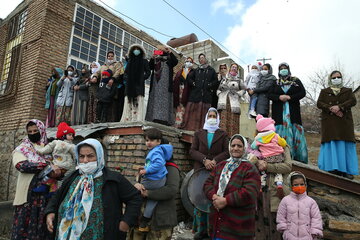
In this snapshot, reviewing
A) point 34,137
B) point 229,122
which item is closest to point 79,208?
point 34,137

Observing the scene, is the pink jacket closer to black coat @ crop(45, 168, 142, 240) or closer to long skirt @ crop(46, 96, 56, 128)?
black coat @ crop(45, 168, 142, 240)

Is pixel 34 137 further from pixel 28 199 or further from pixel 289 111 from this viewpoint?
pixel 289 111

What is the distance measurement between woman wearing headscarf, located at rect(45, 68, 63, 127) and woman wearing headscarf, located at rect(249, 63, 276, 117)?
542cm

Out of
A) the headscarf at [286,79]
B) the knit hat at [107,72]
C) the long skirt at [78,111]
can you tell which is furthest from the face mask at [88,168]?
the long skirt at [78,111]

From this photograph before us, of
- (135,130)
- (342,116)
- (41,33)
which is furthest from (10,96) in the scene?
(342,116)

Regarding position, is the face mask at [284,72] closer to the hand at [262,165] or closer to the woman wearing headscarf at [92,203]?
the hand at [262,165]

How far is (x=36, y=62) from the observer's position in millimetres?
6988

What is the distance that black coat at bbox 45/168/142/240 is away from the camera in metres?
1.96

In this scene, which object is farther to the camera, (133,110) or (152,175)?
(133,110)

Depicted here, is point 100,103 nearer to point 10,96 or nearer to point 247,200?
point 10,96

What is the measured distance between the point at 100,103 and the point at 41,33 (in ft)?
10.8

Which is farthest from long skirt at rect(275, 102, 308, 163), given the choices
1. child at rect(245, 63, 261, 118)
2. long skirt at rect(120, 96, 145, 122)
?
long skirt at rect(120, 96, 145, 122)

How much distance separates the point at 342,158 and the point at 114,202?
3781 mm

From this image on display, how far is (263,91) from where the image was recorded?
4.99 metres
